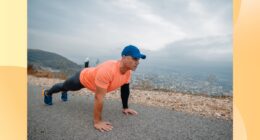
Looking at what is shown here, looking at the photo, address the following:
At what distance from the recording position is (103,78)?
1.45 meters

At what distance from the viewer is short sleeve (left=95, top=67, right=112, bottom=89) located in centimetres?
144

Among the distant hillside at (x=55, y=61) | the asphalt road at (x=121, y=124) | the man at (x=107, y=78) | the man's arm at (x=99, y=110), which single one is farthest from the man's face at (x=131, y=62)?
the distant hillside at (x=55, y=61)

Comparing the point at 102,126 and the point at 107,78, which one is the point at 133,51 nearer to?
the point at 107,78

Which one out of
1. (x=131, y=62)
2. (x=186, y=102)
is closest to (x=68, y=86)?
(x=131, y=62)

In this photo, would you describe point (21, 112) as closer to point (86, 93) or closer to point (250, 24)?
point (250, 24)

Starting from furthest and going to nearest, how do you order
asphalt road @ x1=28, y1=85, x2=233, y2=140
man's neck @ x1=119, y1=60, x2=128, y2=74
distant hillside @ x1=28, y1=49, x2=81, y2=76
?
distant hillside @ x1=28, y1=49, x2=81, y2=76 < man's neck @ x1=119, y1=60, x2=128, y2=74 < asphalt road @ x1=28, y1=85, x2=233, y2=140

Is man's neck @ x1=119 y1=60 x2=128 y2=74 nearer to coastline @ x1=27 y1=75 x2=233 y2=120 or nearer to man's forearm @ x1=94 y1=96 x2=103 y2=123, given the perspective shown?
man's forearm @ x1=94 y1=96 x2=103 y2=123

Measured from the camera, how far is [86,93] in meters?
2.28

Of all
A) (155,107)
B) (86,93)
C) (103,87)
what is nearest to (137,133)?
(103,87)

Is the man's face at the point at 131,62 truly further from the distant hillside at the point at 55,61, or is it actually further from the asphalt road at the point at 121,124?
the distant hillside at the point at 55,61

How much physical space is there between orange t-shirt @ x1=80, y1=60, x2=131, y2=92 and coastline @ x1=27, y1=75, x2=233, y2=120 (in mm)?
401

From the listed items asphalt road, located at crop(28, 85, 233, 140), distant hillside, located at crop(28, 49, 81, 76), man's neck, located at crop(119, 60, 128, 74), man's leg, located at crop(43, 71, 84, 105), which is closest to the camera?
asphalt road, located at crop(28, 85, 233, 140)

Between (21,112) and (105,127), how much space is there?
16.8 inches

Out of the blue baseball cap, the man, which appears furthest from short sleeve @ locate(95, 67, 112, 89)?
the blue baseball cap
